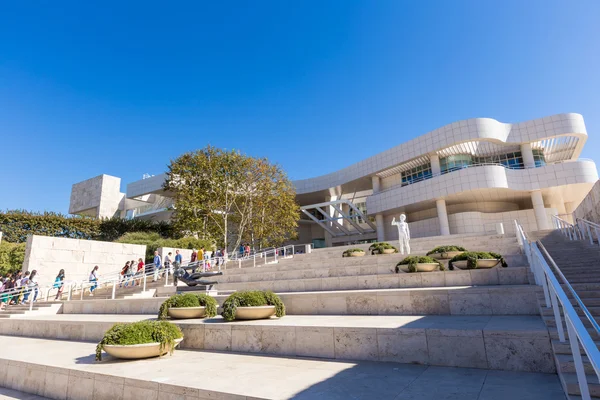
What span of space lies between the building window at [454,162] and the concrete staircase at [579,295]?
62.8 feet

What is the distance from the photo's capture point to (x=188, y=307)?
7.89 metres

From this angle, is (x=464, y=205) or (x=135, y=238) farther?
(x=464, y=205)

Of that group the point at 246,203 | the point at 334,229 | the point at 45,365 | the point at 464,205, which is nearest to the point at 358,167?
the point at 334,229

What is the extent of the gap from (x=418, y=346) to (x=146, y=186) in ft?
165

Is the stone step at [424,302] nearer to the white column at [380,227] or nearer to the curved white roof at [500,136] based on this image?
the curved white roof at [500,136]

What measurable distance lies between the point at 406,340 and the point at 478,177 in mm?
28147

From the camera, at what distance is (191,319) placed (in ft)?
25.9

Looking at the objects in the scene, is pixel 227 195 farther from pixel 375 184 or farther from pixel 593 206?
pixel 593 206

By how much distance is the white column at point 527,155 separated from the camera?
3047 cm

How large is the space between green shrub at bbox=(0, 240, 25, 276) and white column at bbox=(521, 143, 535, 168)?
41081 mm

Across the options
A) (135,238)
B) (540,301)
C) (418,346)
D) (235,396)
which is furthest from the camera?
(135,238)

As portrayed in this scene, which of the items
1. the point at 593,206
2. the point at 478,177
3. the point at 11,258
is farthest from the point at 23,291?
the point at 478,177

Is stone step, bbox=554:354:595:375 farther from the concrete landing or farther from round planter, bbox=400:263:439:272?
round planter, bbox=400:263:439:272

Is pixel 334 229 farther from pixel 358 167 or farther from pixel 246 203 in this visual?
pixel 246 203
